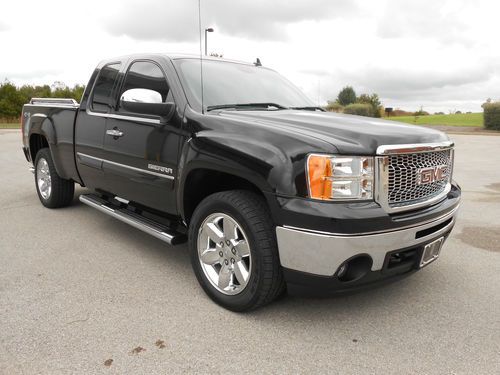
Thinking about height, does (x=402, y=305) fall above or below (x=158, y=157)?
below

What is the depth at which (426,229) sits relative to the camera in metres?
2.81

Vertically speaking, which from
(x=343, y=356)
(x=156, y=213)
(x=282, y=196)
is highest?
(x=282, y=196)

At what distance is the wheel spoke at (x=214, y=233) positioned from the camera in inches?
118

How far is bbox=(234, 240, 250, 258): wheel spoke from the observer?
2844mm

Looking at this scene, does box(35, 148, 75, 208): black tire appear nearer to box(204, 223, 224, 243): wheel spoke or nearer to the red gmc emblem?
box(204, 223, 224, 243): wheel spoke

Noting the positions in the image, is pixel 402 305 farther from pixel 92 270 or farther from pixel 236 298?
pixel 92 270

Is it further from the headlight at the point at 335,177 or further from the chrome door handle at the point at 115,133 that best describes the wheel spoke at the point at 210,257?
the chrome door handle at the point at 115,133

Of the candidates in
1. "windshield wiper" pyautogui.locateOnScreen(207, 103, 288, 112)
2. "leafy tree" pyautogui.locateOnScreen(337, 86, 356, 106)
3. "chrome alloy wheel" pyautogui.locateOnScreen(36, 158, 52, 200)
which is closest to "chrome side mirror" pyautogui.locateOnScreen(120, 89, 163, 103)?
"windshield wiper" pyautogui.locateOnScreen(207, 103, 288, 112)

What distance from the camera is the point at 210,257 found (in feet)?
10.2

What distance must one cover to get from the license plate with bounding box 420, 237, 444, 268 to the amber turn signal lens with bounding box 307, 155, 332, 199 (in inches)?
34.0

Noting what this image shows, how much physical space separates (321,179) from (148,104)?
161 cm

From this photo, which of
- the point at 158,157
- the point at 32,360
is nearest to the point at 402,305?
the point at 158,157

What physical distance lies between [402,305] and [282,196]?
1.32 meters

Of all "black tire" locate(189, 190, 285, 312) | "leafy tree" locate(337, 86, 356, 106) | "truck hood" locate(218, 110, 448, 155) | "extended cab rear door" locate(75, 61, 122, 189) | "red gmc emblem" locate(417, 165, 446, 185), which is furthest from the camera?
"leafy tree" locate(337, 86, 356, 106)
